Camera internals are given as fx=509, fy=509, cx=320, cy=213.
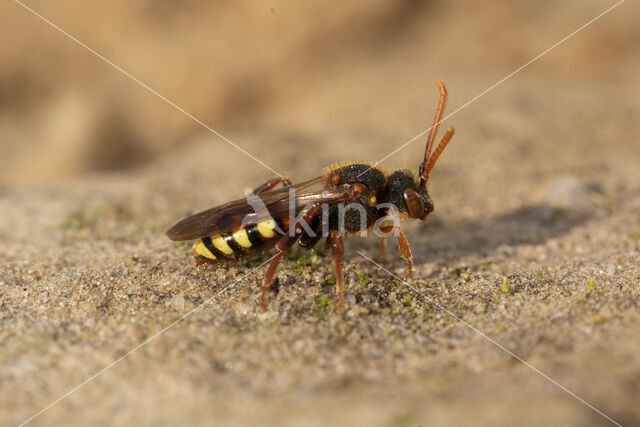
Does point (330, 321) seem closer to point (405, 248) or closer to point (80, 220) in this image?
point (405, 248)

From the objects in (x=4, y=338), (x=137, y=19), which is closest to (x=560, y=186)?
(x=4, y=338)

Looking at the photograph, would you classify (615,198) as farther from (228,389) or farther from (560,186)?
(228,389)

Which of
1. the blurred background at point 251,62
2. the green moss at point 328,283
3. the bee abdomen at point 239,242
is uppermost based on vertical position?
the blurred background at point 251,62

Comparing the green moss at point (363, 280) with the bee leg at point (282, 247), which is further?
the green moss at point (363, 280)

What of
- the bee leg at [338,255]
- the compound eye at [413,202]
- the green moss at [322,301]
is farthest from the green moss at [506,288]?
the green moss at [322,301]

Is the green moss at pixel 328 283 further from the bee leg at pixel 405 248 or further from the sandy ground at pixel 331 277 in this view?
the bee leg at pixel 405 248

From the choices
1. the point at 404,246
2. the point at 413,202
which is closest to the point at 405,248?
the point at 404,246
